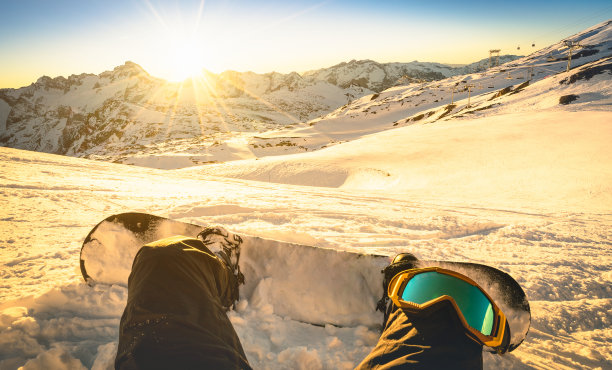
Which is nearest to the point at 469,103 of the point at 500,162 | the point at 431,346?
the point at 500,162

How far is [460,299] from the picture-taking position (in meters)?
1.65

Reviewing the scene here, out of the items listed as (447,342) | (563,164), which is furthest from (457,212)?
(563,164)

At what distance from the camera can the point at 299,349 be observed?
1.83 m

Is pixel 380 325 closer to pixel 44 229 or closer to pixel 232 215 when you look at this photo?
pixel 232 215

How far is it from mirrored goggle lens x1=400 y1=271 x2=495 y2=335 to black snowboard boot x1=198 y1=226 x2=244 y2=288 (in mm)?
1358

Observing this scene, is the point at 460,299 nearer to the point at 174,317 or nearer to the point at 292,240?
the point at 174,317

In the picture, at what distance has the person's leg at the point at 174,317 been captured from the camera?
1.35 m

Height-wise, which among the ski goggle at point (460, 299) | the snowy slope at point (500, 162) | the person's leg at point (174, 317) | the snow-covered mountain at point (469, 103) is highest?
the snow-covered mountain at point (469, 103)

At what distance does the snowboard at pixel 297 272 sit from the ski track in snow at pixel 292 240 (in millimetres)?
119

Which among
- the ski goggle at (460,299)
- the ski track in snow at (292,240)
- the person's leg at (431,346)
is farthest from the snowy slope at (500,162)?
the person's leg at (431,346)

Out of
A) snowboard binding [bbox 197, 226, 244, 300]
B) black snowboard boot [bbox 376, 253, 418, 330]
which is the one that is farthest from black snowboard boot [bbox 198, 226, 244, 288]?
black snowboard boot [bbox 376, 253, 418, 330]

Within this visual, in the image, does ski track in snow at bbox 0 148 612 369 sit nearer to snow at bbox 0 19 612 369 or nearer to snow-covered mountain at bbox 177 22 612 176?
snow at bbox 0 19 612 369

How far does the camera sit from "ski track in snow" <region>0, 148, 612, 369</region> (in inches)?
70.7

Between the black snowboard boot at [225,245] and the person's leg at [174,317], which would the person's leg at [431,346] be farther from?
the black snowboard boot at [225,245]
